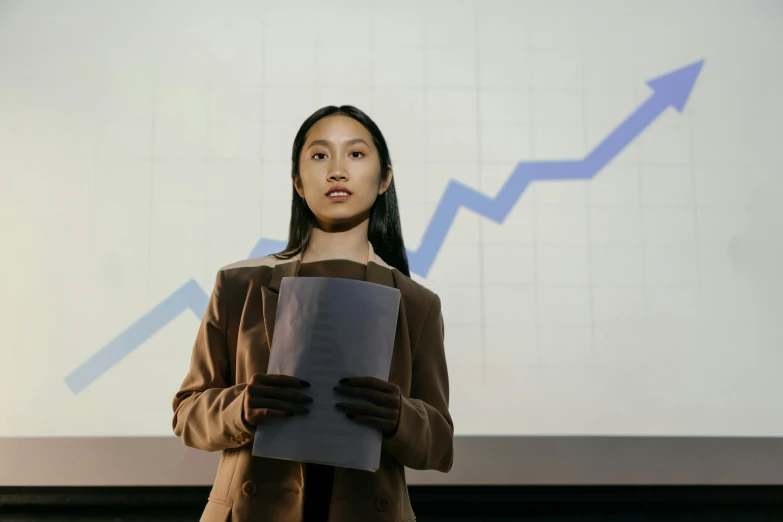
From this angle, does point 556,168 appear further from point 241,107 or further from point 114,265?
point 114,265

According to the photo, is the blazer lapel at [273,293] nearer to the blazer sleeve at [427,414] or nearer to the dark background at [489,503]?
the blazer sleeve at [427,414]

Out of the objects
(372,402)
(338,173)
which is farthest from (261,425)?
(338,173)

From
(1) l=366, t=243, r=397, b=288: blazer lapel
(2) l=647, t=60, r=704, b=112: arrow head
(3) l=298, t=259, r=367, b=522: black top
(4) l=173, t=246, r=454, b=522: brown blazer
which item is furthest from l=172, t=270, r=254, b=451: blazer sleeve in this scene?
(2) l=647, t=60, r=704, b=112: arrow head

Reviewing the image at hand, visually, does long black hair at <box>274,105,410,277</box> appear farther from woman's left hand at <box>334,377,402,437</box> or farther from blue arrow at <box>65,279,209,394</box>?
blue arrow at <box>65,279,209,394</box>

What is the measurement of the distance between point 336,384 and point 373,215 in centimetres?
39

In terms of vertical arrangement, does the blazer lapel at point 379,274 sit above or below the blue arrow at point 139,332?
above

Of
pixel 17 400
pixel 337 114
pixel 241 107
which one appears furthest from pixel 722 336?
pixel 17 400

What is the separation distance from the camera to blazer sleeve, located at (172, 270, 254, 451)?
3.11 feet

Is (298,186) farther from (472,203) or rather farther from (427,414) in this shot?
(472,203)

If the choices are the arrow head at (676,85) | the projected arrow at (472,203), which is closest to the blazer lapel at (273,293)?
the projected arrow at (472,203)

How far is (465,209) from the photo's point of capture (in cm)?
188

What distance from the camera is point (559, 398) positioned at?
1806 millimetres

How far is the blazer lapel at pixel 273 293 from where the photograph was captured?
40.2 inches

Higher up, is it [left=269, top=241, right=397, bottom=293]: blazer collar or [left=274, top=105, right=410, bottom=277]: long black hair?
[left=274, top=105, right=410, bottom=277]: long black hair
